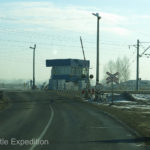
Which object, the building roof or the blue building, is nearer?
the blue building

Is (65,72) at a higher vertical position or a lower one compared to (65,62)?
lower

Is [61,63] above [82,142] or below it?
above

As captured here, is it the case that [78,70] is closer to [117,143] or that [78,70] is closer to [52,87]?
[52,87]

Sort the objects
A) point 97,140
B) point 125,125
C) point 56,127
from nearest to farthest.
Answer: point 97,140 → point 56,127 → point 125,125

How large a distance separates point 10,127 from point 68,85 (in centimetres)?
6762

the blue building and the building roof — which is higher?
the building roof

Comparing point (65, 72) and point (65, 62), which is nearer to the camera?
point (65, 62)

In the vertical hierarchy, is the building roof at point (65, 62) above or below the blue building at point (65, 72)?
above

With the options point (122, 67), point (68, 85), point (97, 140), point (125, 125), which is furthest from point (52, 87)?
point (97, 140)

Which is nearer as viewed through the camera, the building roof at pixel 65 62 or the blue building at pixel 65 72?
the blue building at pixel 65 72

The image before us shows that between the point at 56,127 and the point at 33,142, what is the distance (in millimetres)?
6306

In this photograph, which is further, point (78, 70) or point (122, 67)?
point (122, 67)

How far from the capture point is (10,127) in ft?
71.9

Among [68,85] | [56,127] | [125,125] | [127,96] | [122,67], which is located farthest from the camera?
[122,67]
